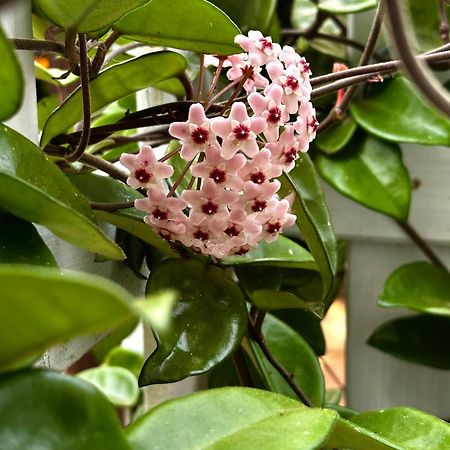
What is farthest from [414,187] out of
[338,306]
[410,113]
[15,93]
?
[338,306]

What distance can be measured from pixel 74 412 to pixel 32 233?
138mm

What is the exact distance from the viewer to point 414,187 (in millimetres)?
955

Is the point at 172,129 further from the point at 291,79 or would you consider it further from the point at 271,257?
the point at 271,257

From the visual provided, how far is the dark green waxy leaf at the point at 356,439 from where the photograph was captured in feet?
1.40

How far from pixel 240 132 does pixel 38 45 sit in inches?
6.1

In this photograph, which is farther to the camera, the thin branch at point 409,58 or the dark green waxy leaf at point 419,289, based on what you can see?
the dark green waxy leaf at point 419,289

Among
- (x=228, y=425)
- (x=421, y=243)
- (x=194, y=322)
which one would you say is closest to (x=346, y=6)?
(x=421, y=243)

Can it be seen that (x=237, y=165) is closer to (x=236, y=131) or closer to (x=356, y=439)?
(x=236, y=131)

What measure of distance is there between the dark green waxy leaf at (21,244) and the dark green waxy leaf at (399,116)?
520 millimetres

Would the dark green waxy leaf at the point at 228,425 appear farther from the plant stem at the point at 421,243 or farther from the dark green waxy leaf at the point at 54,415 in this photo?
the plant stem at the point at 421,243

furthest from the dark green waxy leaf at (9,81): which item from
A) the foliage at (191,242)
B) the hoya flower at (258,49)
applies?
the hoya flower at (258,49)

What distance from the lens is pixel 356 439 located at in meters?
0.44

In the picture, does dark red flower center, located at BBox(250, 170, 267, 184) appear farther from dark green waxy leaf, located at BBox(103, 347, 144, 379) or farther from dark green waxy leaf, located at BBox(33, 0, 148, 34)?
dark green waxy leaf, located at BBox(103, 347, 144, 379)

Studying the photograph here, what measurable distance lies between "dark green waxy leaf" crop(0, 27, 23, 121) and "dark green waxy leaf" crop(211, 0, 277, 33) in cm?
47
